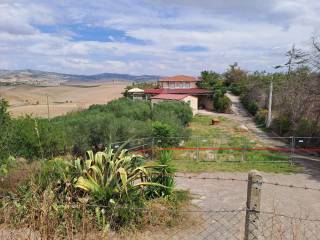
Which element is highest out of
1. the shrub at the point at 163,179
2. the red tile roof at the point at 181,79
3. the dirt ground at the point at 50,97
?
the red tile roof at the point at 181,79

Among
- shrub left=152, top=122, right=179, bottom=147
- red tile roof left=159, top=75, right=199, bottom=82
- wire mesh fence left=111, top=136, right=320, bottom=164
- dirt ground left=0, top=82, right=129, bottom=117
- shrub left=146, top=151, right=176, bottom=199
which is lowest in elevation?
dirt ground left=0, top=82, right=129, bottom=117

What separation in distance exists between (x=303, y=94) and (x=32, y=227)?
1788 centimetres

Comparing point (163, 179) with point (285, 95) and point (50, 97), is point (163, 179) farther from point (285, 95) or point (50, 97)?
point (50, 97)

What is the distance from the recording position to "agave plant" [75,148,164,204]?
668cm

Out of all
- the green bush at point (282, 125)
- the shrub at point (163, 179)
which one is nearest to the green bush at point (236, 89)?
the green bush at point (282, 125)

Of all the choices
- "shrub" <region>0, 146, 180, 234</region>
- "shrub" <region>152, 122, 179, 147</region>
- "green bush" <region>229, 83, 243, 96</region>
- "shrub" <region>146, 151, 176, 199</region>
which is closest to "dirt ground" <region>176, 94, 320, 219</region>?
"shrub" <region>146, 151, 176, 199</region>

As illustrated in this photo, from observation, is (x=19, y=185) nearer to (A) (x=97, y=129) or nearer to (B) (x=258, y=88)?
(A) (x=97, y=129)

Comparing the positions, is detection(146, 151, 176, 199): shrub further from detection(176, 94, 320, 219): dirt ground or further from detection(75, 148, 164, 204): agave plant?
detection(176, 94, 320, 219): dirt ground

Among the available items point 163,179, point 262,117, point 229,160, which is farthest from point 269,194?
point 262,117

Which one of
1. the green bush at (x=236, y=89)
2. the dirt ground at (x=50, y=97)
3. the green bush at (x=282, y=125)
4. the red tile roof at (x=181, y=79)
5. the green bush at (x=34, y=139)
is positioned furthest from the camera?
the dirt ground at (x=50, y=97)

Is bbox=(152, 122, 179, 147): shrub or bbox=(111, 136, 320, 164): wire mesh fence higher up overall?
bbox=(152, 122, 179, 147): shrub

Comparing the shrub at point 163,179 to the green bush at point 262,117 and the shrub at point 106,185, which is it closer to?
the shrub at point 106,185

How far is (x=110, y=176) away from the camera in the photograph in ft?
23.0

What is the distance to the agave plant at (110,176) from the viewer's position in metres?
6.68
